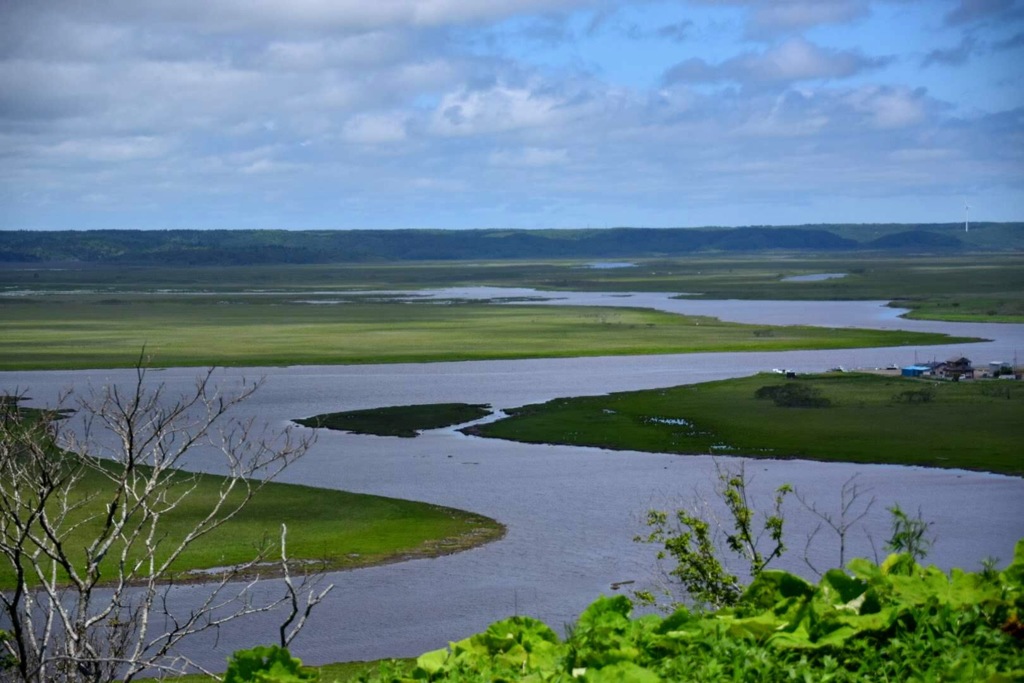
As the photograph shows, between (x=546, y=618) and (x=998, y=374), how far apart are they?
35.9 m

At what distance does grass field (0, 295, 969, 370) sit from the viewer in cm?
6319

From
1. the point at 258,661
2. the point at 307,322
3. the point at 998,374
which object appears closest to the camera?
the point at 258,661

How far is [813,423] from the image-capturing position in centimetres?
4122

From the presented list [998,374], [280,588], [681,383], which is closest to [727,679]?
[280,588]

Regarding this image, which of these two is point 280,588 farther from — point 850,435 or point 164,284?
point 164,284

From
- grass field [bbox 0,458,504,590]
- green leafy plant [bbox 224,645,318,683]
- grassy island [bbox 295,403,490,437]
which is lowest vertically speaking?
grass field [bbox 0,458,504,590]

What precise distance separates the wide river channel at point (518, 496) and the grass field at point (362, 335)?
17.8 ft

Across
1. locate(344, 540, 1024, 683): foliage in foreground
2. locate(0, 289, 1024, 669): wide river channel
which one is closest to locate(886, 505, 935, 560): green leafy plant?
locate(344, 540, 1024, 683): foliage in foreground

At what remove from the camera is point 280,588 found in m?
23.8

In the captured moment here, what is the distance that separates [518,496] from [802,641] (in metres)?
26.7

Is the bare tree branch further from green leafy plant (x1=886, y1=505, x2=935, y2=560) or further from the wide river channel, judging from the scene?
green leafy plant (x1=886, y1=505, x2=935, y2=560)

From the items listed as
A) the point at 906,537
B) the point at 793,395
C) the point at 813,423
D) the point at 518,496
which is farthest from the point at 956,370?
the point at 906,537

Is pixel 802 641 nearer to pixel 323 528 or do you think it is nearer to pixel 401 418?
pixel 323 528

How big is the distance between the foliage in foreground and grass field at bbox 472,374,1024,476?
1215 inches
